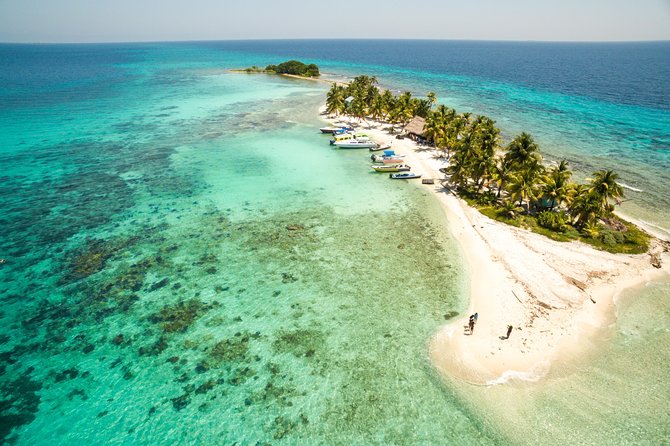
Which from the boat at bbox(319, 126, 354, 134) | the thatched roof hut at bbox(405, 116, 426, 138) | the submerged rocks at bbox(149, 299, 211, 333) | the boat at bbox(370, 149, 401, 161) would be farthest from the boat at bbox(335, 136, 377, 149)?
the submerged rocks at bbox(149, 299, 211, 333)

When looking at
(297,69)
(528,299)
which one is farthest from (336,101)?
(297,69)

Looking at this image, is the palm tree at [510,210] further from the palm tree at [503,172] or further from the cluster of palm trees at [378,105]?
the cluster of palm trees at [378,105]

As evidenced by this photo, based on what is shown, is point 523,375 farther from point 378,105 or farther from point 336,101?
point 336,101

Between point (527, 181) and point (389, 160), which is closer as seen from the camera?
point (527, 181)

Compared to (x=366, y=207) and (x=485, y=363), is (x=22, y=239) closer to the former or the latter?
(x=366, y=207)

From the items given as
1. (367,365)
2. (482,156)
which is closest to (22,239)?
(367,365)
